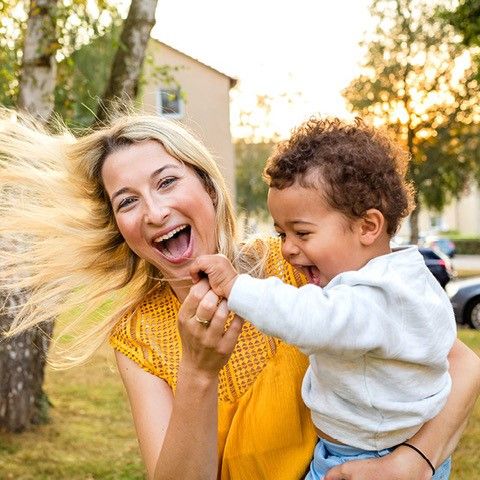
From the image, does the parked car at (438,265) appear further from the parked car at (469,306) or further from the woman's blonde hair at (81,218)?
the woman's blonde hair at (81,218)

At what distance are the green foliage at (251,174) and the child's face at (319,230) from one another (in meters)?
50.7

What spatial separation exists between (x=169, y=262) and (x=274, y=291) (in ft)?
2.79

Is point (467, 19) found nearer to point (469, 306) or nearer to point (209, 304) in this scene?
point (469, 306)

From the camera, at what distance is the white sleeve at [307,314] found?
2170mm

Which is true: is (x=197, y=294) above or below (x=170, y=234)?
below

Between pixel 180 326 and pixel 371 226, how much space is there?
0.60 meters

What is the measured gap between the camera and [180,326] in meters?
2.47

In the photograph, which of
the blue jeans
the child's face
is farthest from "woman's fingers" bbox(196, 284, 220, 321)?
the blue jeans

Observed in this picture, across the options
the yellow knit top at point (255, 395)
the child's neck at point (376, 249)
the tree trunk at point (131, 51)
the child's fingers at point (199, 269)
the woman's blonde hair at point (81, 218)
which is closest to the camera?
the child's fingers at point (199, 269)

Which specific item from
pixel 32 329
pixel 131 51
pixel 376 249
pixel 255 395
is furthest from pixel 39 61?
pixel 376 249

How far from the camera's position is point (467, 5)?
38.0 feet

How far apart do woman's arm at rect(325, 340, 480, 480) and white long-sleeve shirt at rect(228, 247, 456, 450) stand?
4cm

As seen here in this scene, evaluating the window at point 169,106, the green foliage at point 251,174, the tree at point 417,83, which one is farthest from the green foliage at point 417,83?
the window at point 169,106

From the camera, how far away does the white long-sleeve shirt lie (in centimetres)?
219
